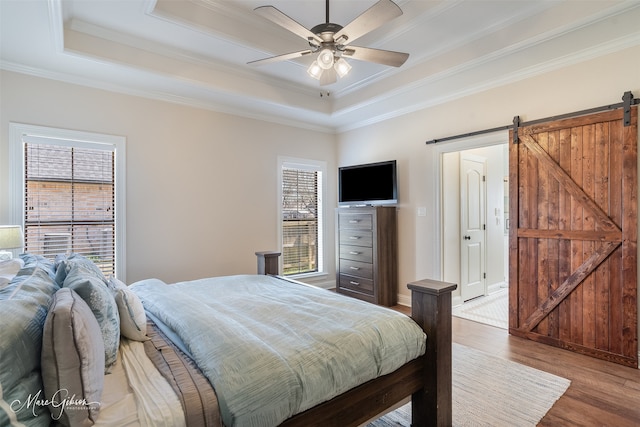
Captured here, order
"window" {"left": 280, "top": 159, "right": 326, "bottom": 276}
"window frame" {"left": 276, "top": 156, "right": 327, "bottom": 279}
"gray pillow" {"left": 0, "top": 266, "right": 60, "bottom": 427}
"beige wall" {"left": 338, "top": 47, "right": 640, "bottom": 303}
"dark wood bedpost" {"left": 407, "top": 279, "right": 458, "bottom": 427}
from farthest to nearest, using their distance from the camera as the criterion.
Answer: "window frame" {"left": 276, "top": 156, "right": 327, "bottom": 279} → "window" {"left": 280, "top": 159, "right": 326, "bottom": 276} → "beige wall" {"left": 338, "top": 47, "right": 640, "bottom": 303} → "dark wood bedpost" {"left": 407, "top": 279, "right": 458, "bottom": 427} → "gray pillow" {"left": 0, "top": 266, "right": 60, "bottom": 427}

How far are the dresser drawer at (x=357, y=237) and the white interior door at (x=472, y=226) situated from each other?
1.29 meters

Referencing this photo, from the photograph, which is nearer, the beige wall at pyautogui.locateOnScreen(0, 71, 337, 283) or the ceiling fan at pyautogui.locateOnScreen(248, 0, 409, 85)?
the ceiling fan at pyautogui.locateOnScreen(248, 0, 409, 85)

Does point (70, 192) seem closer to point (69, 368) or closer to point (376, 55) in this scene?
point (69, 368)

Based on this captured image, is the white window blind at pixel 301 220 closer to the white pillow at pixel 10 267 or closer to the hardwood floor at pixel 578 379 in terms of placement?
the hardwood floor at pixel 578 379

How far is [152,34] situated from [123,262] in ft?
7.75

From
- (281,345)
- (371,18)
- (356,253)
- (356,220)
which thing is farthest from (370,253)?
(281,345)

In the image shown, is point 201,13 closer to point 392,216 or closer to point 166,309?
point 166,309

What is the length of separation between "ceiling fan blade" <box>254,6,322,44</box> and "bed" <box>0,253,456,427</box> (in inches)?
69.9

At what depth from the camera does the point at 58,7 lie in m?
2.23

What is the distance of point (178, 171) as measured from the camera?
389cm

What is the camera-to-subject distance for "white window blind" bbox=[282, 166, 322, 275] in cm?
503

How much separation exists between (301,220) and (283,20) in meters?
3.44

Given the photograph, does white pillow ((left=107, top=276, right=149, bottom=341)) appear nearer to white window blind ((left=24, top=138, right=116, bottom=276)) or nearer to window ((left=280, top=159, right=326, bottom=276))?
white window blind ((left=24, top=138, right=116, bottom=276))

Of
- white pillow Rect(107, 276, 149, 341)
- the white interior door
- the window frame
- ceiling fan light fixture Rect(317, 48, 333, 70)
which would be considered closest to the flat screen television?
the window frame
